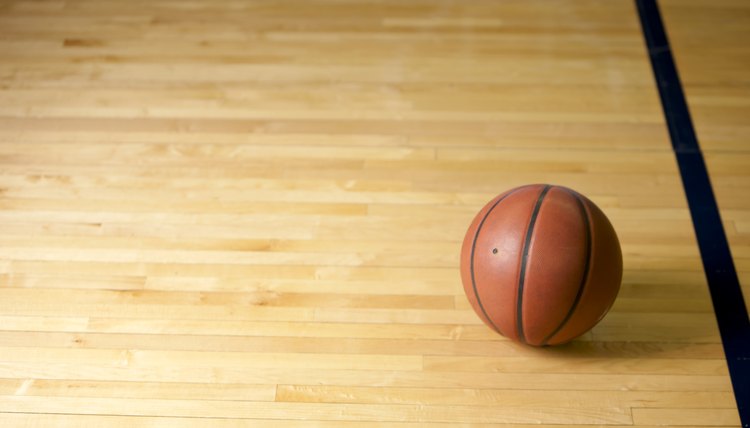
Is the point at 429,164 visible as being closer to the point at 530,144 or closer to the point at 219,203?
the point at 530,144

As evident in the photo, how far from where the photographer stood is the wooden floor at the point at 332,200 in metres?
2.35

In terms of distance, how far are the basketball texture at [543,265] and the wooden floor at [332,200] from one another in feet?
0.75

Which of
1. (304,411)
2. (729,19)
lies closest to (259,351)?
(304,411)

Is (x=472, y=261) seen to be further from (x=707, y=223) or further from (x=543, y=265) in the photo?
(x=707, y=223)

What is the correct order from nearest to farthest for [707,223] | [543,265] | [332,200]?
[543,265]
[707,223]
[332,200]

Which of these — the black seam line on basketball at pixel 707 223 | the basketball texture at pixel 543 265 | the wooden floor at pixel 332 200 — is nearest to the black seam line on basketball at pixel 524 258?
the basketball texture at pixel 543 265

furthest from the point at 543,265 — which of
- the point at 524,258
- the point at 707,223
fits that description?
the point at 707,223

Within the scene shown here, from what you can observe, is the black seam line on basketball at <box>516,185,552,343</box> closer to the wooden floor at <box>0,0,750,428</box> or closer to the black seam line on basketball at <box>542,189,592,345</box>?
the black seam line on basketball at <box>542,189,592,345</box>

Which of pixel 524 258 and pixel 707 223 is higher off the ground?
pixel 524 258

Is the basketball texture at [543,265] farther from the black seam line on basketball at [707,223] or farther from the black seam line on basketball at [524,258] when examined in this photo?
the black seam line on basketball at [707,223]

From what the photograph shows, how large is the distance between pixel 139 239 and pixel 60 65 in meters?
1.30

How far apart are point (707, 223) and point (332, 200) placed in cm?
134

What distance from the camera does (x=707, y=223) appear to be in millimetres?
2859

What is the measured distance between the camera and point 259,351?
2.46 metres
